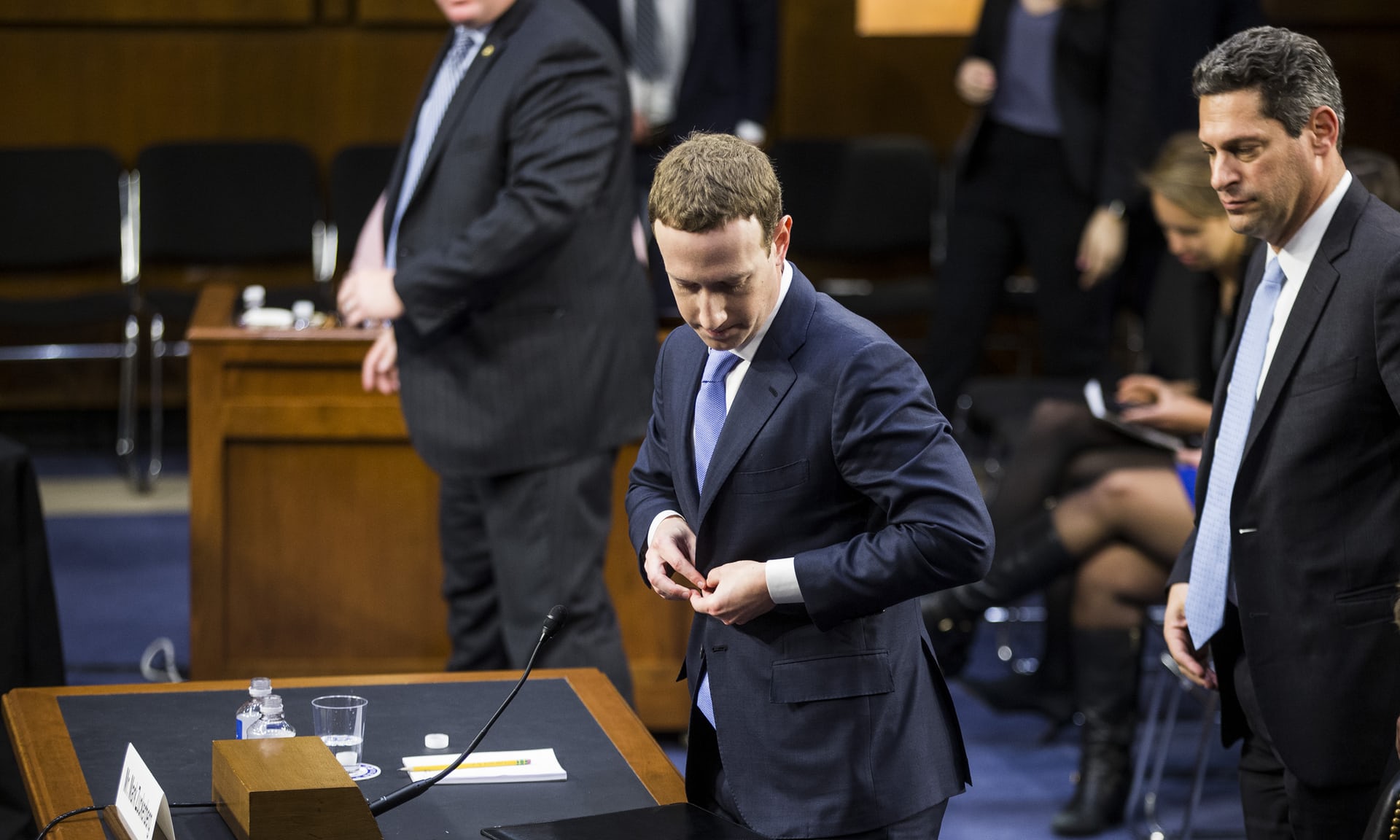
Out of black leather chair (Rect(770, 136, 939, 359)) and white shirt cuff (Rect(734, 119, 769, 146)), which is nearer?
white shirt cuff (Rect(734, 119, 769, 146))

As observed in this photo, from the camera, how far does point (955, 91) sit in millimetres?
6930

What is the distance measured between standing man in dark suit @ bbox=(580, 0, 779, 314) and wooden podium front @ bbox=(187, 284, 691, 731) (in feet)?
5.42

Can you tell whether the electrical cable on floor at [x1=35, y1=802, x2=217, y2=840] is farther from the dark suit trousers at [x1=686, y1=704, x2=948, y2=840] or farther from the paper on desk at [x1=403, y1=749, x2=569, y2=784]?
the dark suit trousers at [x1=686, y1=704, x2=948, y2=840]

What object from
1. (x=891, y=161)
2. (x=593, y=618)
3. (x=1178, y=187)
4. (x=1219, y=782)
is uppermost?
(x=1178, y=187)

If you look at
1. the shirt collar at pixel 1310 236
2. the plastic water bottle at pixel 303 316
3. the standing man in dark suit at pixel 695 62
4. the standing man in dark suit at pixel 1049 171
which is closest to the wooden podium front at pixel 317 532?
the plastic water bottle at pixel 303 316

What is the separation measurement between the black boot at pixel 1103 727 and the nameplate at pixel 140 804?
7.40 feet

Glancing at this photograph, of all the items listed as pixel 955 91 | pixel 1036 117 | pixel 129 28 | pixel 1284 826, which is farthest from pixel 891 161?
pixel 1284 826

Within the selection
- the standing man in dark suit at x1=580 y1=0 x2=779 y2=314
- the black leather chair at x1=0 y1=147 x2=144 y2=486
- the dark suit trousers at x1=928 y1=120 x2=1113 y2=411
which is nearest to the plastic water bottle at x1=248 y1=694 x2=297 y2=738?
the dark suit trousers at x1=928 y1=120 x2=1113 y2=411

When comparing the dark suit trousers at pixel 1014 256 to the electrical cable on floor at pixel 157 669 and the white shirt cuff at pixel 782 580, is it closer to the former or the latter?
the electrical cable on floor at pixel 157 669

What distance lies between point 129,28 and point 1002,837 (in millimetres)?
4716

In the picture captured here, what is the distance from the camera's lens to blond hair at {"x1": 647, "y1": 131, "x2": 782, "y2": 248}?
1.64 m

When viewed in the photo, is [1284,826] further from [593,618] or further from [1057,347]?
[1057,347]

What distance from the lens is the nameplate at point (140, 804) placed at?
5.11 feet

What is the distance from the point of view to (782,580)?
171 cm
